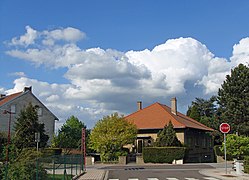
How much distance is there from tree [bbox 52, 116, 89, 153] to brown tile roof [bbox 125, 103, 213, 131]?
9.16 m

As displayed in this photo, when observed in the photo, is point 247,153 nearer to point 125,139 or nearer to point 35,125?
point 125,139

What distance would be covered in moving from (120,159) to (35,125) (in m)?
11.6

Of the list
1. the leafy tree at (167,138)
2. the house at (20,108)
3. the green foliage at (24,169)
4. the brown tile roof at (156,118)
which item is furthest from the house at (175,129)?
the green foliage at (24,169)

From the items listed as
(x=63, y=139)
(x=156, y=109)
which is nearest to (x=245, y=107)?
(x=156, y=109)

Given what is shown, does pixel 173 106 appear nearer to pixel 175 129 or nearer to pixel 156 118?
pixel 156 118

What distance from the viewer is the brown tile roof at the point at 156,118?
47562 mm

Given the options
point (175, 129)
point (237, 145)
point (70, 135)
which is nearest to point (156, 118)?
point (175, 129)

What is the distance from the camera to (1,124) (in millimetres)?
53750

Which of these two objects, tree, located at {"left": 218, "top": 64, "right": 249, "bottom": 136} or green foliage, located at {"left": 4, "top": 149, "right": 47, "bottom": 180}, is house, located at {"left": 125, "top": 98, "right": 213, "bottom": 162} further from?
green foliage, located at {"left": 4, "top": 149, "right": 47, "bottom": 180}

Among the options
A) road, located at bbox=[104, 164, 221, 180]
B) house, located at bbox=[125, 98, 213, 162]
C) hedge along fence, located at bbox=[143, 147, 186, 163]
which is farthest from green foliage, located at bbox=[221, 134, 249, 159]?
house, located at bbox=[125, 98, 213, 162]

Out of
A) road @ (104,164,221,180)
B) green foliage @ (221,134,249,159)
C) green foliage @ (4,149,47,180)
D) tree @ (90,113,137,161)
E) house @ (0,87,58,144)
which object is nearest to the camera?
green foliage @ (4,149,47,180)

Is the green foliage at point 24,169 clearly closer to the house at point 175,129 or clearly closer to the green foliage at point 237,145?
the green foliage at point 237,145

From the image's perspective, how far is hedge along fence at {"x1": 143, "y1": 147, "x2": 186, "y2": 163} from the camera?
39625 millimetres

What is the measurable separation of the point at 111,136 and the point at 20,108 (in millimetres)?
22295
